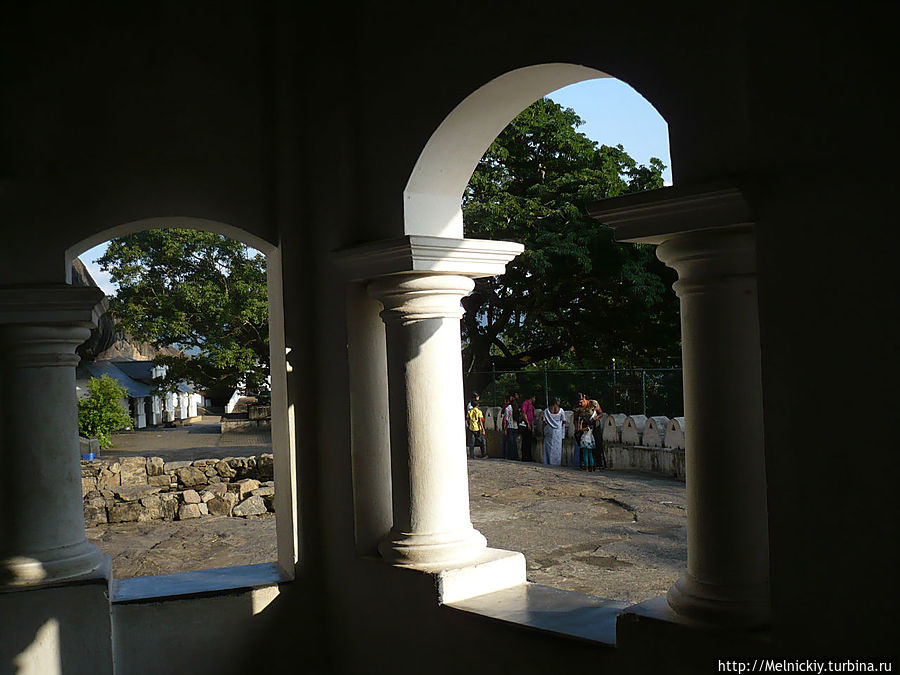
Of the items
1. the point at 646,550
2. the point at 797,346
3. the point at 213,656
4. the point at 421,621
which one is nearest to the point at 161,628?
the point at 213,656

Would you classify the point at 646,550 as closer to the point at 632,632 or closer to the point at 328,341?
the point at 328,341

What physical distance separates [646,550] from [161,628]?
6.36 meters

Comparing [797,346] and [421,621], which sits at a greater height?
[797,346]

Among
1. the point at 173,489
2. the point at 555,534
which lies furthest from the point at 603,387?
the point at 173,489

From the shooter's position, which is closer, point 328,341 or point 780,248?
point 780,248

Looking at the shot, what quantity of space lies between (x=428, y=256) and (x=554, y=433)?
1295 cm

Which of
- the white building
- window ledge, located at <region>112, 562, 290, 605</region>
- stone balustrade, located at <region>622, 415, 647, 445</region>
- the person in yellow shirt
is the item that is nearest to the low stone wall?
the person in yellow shirt

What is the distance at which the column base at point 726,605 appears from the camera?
8.43ft

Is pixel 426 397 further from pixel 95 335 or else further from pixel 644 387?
pixel 95 335

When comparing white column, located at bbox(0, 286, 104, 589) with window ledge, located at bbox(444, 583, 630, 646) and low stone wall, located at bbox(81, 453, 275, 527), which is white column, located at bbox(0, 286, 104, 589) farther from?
low stone wall, located at bbox(81, 453, 275, 527)

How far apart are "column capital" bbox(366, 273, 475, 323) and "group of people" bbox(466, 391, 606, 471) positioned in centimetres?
1185

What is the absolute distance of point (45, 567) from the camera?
402cm

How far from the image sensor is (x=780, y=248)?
7.91 ft

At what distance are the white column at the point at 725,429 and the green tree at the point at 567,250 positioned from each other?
16835 millimetres
